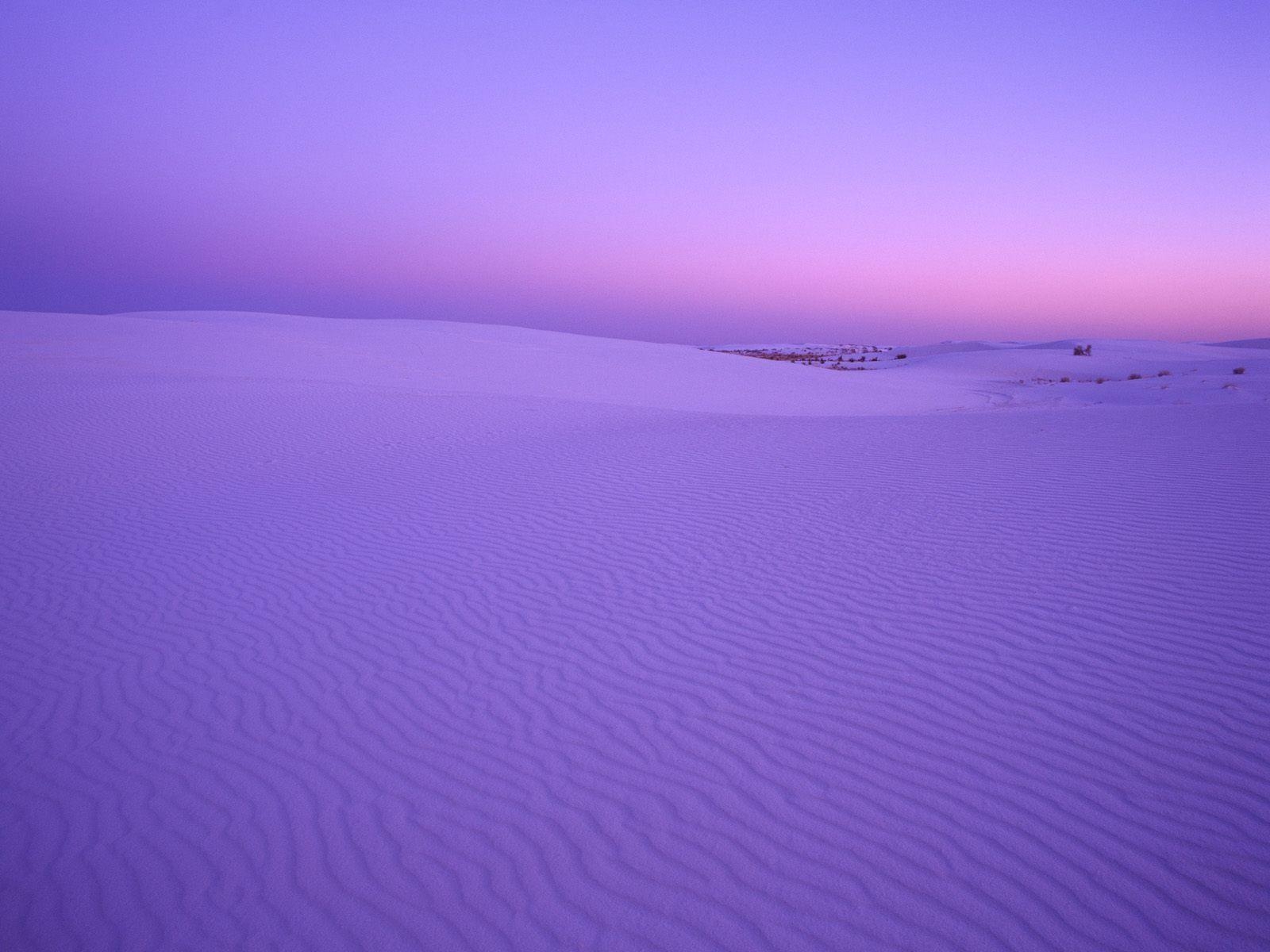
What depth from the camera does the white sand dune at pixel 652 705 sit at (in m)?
2.68

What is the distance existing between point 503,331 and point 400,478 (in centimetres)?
3401

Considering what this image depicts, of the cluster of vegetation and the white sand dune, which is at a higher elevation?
the cluster of vegetation

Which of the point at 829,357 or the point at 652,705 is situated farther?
the point at 829,357

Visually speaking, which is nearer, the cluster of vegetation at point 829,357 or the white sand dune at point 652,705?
the white sand dune at point 652,705

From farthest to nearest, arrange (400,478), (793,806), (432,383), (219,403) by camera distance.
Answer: (432,383) → (219,403) → (400,478) → (793,806)

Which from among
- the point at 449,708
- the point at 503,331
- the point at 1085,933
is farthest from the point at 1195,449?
the point at 503,331

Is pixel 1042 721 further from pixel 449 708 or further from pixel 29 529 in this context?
pixel 29 529

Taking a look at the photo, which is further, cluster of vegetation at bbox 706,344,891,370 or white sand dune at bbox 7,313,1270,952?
cluster of vegetation at bbox 706,344,891,370

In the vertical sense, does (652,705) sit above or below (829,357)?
below

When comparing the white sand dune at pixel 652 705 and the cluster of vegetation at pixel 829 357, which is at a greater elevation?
the cluster of vegetation at pixel 829 357

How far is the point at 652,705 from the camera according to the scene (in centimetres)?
392

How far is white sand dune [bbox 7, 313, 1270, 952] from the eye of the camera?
2.68 m

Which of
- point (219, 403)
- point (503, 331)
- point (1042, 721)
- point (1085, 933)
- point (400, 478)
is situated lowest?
point (1085, 933)

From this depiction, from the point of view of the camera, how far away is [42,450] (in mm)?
10625
